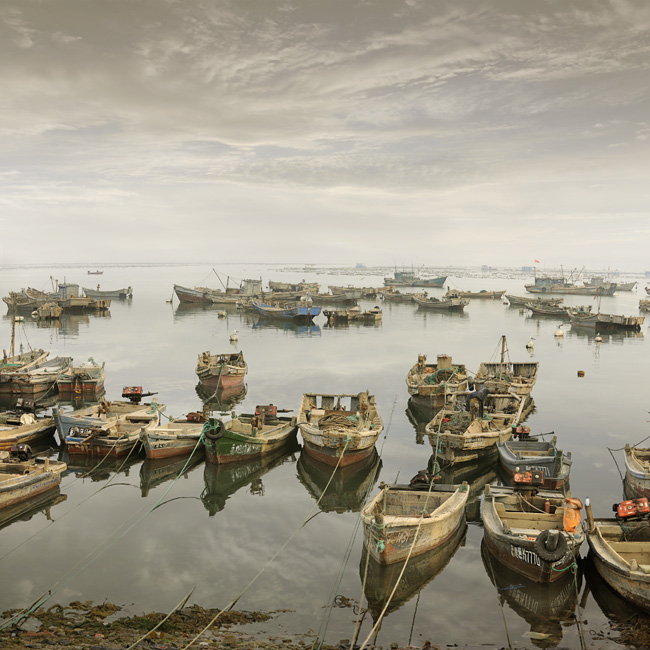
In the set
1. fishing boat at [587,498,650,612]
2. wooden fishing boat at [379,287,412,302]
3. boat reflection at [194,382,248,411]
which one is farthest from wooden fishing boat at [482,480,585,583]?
wooden fishing boat at [379,287,412,302]

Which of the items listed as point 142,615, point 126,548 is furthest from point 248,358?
point 142,615

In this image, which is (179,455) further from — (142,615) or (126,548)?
(142,615)

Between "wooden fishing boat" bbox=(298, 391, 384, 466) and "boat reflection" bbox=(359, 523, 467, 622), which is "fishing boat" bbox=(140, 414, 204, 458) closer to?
"wooden fishing boat" bbox=(298, 391, 384, 466)

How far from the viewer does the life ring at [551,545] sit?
15.0 meters

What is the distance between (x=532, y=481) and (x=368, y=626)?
313 inches

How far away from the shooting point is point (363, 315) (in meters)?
90.8

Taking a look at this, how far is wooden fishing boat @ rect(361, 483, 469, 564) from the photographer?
16.2m

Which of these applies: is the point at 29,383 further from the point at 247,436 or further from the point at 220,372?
the point at 247,436

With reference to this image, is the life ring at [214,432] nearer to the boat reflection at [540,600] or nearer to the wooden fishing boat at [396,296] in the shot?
the boat reflection at [540,600]

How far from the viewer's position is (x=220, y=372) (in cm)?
3762

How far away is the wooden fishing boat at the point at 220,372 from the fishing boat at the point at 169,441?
11.8 meters

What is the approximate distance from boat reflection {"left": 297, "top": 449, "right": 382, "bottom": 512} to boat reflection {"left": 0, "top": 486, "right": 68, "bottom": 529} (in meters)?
9.62

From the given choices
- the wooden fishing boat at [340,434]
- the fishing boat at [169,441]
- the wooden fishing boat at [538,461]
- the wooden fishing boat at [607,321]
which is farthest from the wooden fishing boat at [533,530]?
the wooden fishing boat at [607,321]

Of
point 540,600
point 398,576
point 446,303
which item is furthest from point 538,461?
point 446,303
